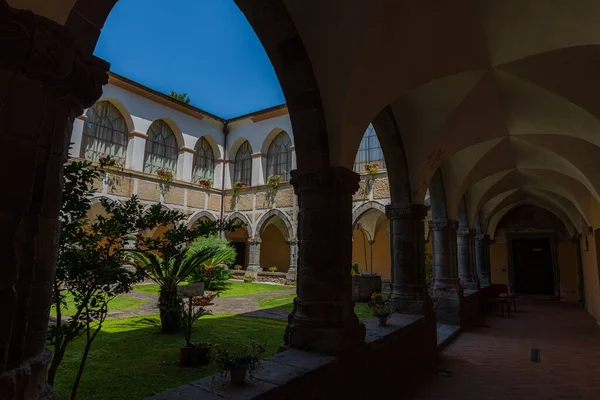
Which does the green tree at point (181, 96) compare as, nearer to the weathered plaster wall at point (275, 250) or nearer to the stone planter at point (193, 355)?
the weathered plaster wall at point (275, 250)

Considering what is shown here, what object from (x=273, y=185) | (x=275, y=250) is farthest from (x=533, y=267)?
(x=275, y=250)

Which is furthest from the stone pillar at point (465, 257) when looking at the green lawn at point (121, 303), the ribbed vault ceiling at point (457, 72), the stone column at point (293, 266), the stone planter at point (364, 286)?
the green lawn at point (121, 303)

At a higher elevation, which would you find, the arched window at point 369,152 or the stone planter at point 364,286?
the arched window at point 369,152

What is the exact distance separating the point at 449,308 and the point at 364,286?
2757 mm

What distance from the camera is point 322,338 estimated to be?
127 inches

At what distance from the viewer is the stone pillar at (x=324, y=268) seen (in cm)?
328

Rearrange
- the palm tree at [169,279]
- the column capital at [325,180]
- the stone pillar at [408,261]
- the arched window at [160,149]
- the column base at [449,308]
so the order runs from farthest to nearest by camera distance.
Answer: the arched window at [160,149] < the column base at [449,308] < the palm tree at [169,279] < the stone pillar at [408,261] < the column capital at [325,180]

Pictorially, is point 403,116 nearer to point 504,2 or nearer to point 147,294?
point 504,2

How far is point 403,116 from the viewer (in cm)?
588

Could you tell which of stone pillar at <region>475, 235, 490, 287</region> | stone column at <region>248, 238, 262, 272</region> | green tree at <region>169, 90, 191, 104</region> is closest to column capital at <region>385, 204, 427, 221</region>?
stone pillar at <region>475, 235, 490, 287</region>

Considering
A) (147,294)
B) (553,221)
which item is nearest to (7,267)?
(147,294)

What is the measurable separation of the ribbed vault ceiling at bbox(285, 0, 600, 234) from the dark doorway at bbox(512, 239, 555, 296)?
32.8ft

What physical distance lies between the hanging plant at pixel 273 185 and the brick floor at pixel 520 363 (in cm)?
989

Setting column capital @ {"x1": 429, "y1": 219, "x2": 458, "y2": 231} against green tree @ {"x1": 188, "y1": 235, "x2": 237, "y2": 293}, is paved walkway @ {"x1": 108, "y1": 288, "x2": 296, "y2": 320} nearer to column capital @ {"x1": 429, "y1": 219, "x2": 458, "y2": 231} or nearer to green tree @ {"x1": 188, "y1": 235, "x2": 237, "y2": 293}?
green tree @ {"x1": 188, "y1": 235, "x2": 237, "y2": 293}
